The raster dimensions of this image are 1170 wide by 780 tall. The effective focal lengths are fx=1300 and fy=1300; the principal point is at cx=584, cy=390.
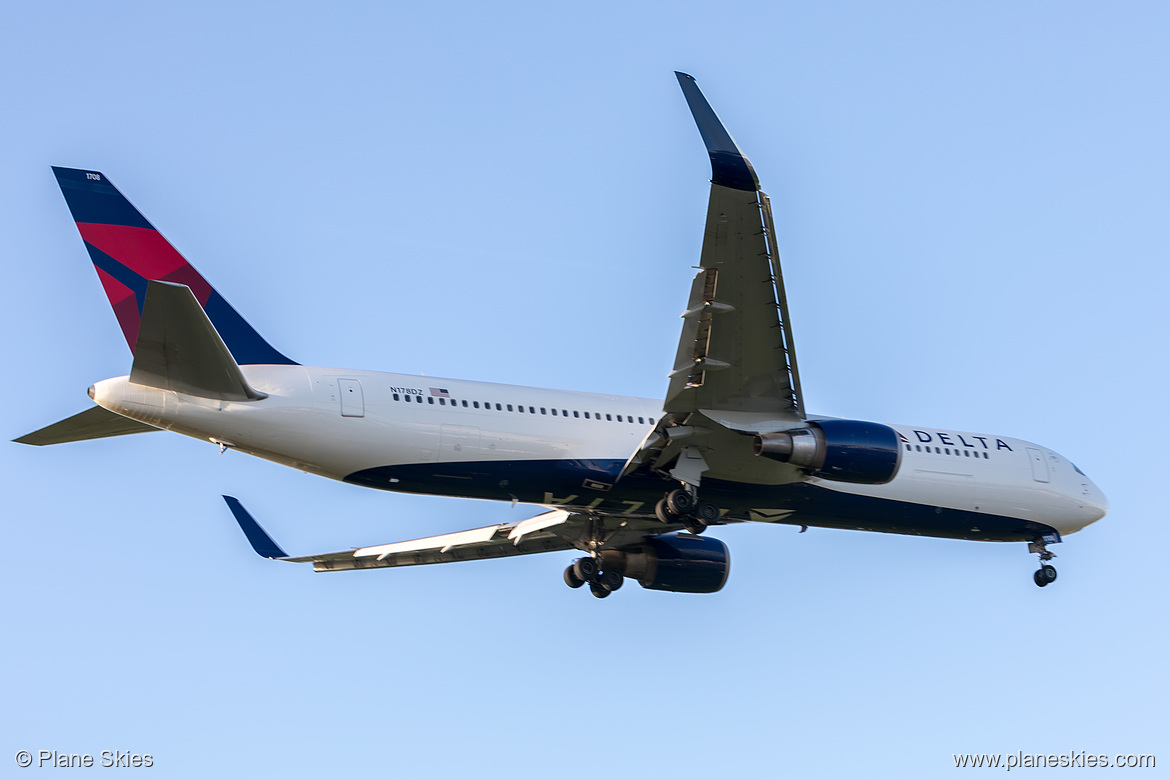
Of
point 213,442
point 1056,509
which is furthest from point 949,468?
point 213,442

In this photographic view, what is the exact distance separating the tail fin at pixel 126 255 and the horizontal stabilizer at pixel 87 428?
120cm

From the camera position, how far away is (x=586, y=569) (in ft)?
84.9

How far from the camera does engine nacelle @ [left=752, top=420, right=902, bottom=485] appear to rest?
2158 cm

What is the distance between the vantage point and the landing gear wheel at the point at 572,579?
85.1 ft

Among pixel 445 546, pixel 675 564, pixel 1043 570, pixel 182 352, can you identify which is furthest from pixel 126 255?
pixel 1043 570

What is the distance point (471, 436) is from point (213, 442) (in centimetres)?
412

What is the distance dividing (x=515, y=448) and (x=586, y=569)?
495cm

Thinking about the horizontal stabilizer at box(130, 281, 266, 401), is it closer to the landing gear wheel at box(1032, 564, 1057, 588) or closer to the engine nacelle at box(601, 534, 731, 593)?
the engine nacelle at box(601, 534, 731, 593)

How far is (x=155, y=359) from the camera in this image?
61.3ft

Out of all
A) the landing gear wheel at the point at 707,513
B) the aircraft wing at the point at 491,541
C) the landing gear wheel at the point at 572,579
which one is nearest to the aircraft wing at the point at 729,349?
the landing gear wheel at the point at 707,513

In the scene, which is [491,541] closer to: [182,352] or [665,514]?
[665,514]

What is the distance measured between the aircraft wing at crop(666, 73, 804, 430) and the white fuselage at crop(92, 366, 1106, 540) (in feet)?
6.91

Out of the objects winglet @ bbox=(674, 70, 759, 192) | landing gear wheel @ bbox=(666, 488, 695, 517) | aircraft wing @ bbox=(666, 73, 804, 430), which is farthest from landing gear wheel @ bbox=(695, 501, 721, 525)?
winglet @ bbox=(674, 70, 759, 192)

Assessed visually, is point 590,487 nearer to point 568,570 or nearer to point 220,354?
point 568,570
